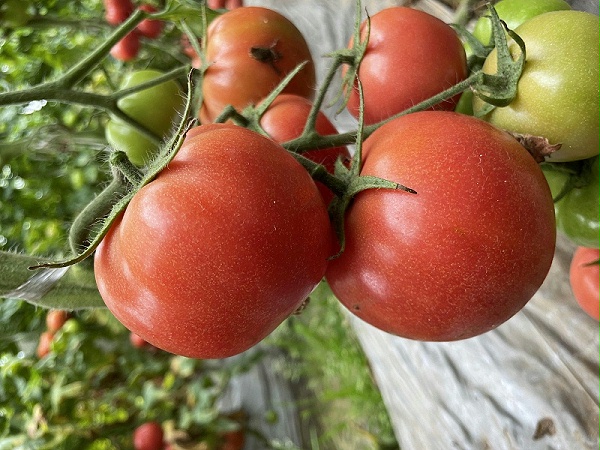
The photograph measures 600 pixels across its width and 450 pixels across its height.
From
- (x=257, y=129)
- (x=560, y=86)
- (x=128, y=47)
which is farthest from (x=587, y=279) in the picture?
(x=128, y=47)

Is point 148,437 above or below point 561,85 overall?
below

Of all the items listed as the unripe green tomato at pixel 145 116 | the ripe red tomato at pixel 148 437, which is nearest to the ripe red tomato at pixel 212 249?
the unripe green tomato at pixel 145 116

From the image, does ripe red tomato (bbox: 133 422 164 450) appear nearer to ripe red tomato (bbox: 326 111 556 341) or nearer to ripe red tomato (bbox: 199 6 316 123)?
ripe red tomato (bbox: 199 6 316 123)

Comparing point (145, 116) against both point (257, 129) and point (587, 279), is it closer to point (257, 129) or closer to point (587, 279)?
point (257, 129)

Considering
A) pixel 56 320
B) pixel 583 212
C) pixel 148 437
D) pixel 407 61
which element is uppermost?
pixel 407 61

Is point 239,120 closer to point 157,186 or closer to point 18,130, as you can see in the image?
point 157,186

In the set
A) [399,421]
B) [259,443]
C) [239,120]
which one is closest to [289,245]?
[239,120]

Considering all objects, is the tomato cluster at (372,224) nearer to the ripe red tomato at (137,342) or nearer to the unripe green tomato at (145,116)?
the unripe green tomato at (145,116)

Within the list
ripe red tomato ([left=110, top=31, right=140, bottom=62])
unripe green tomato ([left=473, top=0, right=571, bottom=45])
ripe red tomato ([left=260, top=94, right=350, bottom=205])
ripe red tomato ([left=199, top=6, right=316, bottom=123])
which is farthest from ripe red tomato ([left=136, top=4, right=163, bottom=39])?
unripe green tomato ([left=473, top=0, right=571, bottom=45])
